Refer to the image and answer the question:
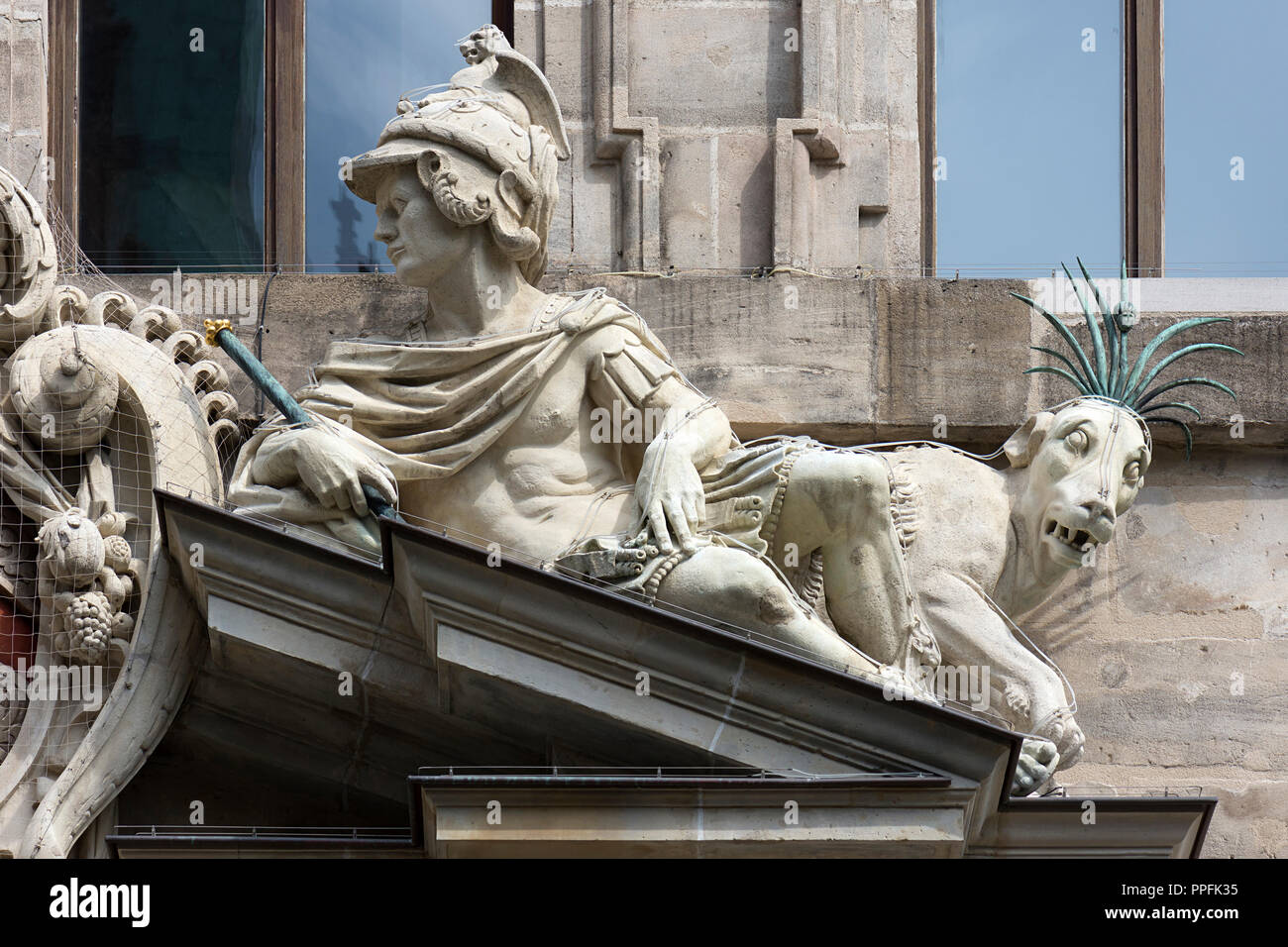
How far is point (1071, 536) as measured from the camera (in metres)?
9.40

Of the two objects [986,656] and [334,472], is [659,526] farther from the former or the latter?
[986,656]

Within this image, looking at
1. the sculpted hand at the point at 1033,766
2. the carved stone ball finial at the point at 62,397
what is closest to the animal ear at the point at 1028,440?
the sculpted hand at the point at 1033,766

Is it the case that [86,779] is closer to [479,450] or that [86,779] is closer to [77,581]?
[77,581]

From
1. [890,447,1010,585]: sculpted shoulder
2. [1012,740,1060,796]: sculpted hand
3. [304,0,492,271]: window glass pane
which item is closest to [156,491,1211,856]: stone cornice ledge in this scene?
[1012,740,1060,796]: sculpted hand

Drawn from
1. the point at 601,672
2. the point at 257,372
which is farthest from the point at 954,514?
the point at 257,372

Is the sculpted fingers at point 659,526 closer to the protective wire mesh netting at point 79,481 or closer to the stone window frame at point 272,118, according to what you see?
the protective wire mesh netting at point 79,481

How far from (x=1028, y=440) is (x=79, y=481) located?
10.3 ft

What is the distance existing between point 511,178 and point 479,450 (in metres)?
0.91

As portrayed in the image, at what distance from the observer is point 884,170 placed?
10.6m

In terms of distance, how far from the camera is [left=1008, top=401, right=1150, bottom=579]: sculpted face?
369 inches

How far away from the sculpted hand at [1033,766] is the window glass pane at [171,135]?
3.81m

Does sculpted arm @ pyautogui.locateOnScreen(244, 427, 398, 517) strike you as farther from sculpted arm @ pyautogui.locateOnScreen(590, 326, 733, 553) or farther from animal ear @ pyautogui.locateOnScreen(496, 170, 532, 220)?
animal ear @ pyautogui.locateOnScreen(496, 170, 532, 220)

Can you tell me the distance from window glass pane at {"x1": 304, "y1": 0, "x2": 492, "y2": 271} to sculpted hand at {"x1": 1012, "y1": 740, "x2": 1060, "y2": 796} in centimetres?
349

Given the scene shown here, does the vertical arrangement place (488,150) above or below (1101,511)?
above
